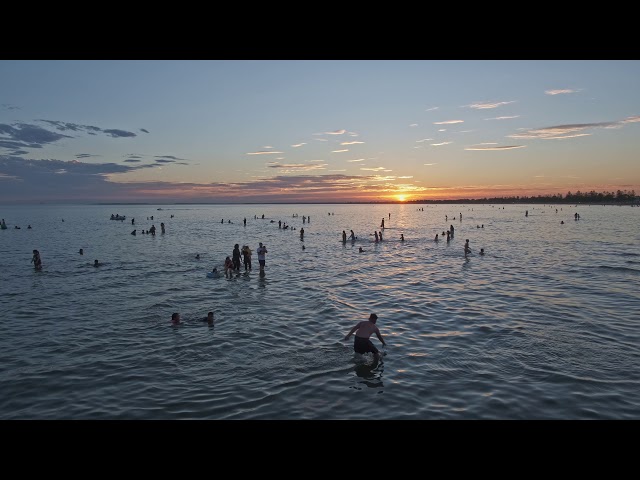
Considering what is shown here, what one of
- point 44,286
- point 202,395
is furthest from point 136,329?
point 44,286

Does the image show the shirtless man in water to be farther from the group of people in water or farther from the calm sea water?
the group of people in water

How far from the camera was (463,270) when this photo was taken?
34625 mm

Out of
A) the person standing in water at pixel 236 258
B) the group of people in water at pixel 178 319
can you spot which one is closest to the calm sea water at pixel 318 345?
the group of people in water at pixel 178 319

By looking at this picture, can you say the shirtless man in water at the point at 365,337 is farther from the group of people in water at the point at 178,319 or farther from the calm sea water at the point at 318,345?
the group of people in water at the point at 178,319

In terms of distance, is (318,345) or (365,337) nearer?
(365,337)

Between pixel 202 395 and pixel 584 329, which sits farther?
pixel 584 329

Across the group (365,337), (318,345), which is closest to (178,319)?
(318,345)

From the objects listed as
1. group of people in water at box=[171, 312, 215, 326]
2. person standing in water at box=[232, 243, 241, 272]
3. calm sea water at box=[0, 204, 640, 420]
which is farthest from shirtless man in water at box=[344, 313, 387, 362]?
person standing in water at box=[232, 243, 241, 272]

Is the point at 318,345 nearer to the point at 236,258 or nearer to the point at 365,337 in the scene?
the point at 365,337

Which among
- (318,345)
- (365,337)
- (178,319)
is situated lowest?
(318,345)
